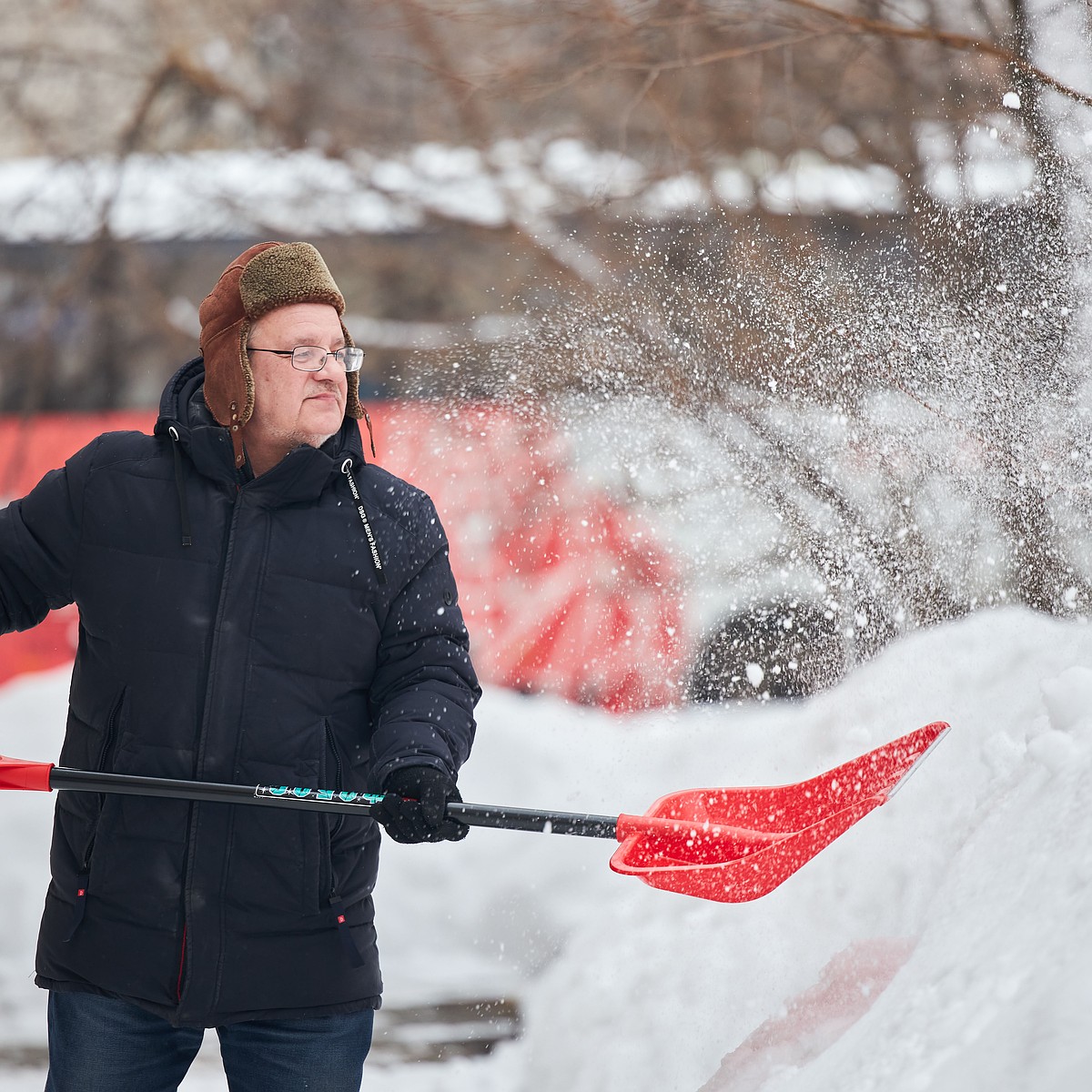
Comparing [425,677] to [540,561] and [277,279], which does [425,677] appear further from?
[540,561]

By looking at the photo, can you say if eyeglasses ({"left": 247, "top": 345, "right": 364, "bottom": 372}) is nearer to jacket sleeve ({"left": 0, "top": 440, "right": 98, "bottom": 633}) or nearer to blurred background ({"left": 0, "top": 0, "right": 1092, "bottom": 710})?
jacket sleeve ({"left": 0, "top": 440, "right": 98, "bottom": 633})

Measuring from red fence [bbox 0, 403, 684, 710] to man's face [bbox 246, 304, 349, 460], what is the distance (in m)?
2.46

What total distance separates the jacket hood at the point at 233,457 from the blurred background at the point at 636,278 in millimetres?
2062

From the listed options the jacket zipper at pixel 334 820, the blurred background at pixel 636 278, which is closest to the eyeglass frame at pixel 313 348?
the jacket zipper at pixel 334 820

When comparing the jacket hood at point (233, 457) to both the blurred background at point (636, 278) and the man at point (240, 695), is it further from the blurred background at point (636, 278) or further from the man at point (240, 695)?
A: the blurred background at point (636, 278)

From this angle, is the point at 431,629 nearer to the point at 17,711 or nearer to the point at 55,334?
the point at 17,711

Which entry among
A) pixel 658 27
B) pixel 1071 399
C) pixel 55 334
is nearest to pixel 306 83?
pixel 55 334

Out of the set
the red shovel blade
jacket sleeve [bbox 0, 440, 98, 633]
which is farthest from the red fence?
jacket sleeve [bbox 0, 440, 98, 633]

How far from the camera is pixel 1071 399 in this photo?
2.86 metres

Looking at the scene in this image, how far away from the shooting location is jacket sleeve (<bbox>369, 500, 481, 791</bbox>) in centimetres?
146

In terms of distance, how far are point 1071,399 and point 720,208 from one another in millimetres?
1465

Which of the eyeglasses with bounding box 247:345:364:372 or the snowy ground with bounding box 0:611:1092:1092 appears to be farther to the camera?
the eyeglasses with bounding box 247:345:364:372

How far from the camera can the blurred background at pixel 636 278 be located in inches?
122

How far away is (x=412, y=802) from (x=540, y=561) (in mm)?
3032
